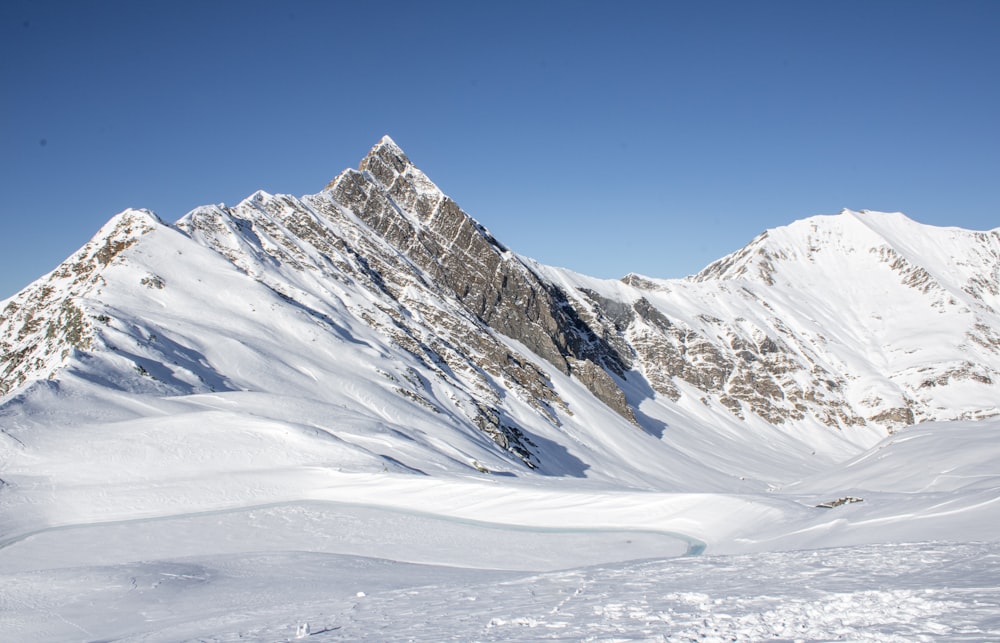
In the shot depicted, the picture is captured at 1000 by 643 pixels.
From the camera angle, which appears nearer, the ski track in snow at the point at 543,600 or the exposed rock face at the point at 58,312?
the ski track in snow at the point at 543,600

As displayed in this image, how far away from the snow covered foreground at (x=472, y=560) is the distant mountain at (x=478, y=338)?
6509 mm

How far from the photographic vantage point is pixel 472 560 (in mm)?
18375

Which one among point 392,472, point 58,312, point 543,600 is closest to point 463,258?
point 58,312

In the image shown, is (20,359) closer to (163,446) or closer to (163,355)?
(163,355)

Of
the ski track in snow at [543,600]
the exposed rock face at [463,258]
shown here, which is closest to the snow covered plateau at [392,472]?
the ski track in snow at [543,600]

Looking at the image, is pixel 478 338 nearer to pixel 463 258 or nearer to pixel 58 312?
pixel 463 258

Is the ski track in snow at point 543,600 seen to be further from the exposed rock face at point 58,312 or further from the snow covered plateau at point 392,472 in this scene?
the exposed rock face at point 58,312

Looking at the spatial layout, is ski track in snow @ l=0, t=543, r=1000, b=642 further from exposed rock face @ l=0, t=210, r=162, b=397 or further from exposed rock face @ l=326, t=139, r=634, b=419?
exposed rock face @ l=326, t=139, r=634, b=419

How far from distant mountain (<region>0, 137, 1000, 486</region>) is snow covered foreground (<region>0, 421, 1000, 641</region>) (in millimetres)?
6509

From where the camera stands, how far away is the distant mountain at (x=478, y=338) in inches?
1833

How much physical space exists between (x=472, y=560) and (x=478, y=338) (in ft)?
237

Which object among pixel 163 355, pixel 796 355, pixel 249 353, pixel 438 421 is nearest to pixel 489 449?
pixel 438 421

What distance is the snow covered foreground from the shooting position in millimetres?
9672

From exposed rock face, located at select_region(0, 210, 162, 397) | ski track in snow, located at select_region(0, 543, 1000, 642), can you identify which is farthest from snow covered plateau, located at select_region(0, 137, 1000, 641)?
exposed rock face, located at select_region(0, 210, 162, 397)
